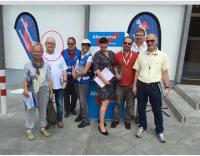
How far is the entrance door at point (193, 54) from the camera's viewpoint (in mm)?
6438

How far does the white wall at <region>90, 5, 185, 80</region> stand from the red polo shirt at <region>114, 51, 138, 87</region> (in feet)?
8.34

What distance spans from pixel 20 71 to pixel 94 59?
183 inches

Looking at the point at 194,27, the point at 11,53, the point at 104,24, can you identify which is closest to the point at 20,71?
the point at 11,53

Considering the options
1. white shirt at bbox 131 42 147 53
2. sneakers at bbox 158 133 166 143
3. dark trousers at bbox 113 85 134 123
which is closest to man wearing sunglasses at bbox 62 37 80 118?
dark trousers at bbox 113 85 134 123

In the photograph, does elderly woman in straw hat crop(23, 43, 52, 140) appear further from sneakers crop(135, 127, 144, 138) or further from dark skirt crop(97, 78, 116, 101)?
sneakers crop(135, 127, 144, 138)

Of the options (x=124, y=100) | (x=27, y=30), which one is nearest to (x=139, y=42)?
(x=124, y=100)

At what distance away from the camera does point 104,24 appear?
265 inches

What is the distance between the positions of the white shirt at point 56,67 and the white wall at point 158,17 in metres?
2.59

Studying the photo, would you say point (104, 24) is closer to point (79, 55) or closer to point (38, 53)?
point (79, 55)

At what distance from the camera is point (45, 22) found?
23.3 feet

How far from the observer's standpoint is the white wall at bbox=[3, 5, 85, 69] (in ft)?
22.6

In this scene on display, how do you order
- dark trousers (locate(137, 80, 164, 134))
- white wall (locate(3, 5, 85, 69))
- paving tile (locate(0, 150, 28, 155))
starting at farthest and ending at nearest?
white wall (locate(3, 5, 85, 69)), dark trousers (locate(137, 80, 164, 134)), paving tile (locate(0, 150, 28, 155))

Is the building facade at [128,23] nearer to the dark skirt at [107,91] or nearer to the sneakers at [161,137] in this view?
the dark skirt at [107,91]

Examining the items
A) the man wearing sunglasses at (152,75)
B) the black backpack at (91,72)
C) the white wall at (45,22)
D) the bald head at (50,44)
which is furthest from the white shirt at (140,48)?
the white wall at (45,22)
